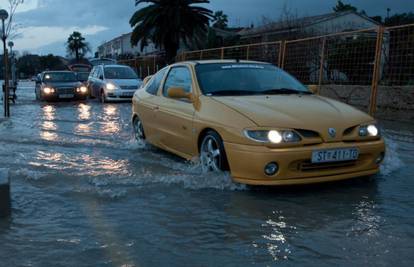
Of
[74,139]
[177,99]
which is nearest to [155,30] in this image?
[74,139]

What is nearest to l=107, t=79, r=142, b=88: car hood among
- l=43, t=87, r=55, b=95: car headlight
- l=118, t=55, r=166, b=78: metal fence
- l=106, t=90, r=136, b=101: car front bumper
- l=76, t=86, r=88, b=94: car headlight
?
l=106, t=90, r=136, b=101: car front bumper

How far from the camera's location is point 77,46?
115 metres

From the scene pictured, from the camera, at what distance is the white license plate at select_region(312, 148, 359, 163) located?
541cm

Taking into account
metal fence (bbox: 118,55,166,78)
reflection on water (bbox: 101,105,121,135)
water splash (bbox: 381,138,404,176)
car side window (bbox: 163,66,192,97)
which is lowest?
reflection on water (bbox: 101,105,121,135)

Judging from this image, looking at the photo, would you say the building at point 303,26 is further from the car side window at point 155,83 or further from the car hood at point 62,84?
the car side window at point 155,83

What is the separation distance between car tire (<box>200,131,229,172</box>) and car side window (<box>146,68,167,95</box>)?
2.05 metres

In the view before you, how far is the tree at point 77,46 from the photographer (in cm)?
11462

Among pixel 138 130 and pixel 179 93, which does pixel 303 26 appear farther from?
pixel 179 93

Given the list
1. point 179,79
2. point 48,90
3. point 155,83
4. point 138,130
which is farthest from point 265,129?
point 48,90

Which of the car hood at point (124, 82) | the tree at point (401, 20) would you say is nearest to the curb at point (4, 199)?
the car hood at point (124, 82)

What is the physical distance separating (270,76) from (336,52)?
7743mm

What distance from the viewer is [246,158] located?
17.9 ft

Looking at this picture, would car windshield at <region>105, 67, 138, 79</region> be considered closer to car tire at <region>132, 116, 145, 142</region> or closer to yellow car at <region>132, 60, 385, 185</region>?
car tire at <region>132, 116, 145, 142</region>

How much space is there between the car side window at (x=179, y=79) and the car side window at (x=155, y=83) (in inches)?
10.8
